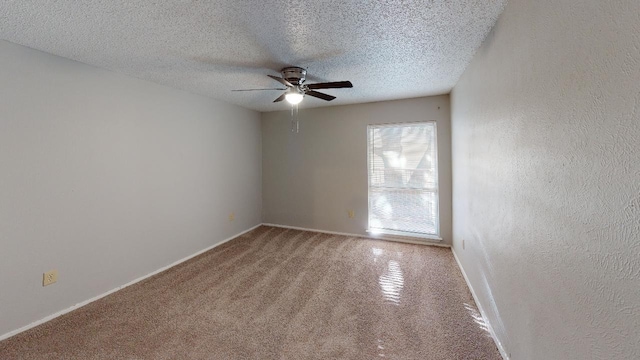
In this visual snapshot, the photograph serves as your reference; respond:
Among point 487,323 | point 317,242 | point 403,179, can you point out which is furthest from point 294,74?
point 487,323

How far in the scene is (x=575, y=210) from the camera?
2.99 ft

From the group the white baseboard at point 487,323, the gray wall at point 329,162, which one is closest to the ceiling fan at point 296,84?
the gray wall at point 329,162

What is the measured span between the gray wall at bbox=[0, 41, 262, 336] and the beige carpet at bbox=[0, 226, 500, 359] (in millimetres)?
304

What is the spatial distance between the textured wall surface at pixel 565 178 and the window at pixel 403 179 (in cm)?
204

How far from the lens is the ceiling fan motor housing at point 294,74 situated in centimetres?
244

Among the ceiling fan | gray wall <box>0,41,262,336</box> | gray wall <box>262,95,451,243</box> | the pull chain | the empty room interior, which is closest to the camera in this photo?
the empty room interior

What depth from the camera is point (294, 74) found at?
2.46 meters

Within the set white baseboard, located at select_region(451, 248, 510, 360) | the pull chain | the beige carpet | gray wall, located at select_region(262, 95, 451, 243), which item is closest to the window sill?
gray wall, located at select_region(262, 95, 451, 243)

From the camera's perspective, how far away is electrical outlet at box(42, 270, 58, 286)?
208 centimetres

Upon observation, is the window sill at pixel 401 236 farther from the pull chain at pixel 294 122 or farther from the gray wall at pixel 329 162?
the pull chain at pixel 294 122

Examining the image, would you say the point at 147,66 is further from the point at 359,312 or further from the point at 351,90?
the point at 359,312

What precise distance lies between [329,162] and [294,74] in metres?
2.12

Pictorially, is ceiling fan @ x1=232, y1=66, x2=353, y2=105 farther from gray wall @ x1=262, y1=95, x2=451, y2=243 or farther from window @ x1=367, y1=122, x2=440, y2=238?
window @ x1=367, y1=122, x2=440, y2=238

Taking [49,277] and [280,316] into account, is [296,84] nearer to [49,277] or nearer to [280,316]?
[280,316]
